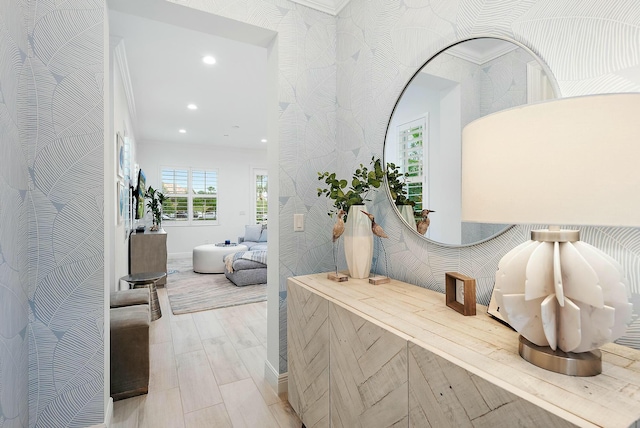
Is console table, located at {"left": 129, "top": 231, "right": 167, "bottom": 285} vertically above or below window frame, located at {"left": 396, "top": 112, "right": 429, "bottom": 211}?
below

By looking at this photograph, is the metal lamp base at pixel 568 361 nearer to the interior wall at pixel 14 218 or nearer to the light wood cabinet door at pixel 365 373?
the light wood cabinet door at pixel 365 373

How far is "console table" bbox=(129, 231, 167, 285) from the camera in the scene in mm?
4516

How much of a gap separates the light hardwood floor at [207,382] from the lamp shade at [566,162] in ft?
5.47

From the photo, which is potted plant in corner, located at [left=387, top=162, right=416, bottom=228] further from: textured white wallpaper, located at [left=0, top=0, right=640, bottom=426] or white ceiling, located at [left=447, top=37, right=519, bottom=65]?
white ceiling, located at [left=447, top=37, right=519, bottom=65]

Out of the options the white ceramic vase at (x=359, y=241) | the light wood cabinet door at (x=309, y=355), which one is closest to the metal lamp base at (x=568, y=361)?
the light wood cabinet door at (x=309, y=355)

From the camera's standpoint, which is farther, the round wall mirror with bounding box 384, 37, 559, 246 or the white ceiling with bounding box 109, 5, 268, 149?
the white ceiling with bounding box 109, 5, 268, 149

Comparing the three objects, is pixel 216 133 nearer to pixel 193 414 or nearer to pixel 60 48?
pixel 60 48

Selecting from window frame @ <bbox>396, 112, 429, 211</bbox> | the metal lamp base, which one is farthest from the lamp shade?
window frame @ <bbox>396, 112, 429, 211</bbox>

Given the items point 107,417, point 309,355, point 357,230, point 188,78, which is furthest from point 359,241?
point 188,78

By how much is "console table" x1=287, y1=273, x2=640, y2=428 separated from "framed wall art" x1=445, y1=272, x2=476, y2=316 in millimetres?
36

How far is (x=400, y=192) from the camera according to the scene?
169 cm

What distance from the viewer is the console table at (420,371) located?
2.12 feet

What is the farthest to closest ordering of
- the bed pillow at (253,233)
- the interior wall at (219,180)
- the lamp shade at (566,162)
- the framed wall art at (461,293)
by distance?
the interior wall at (219,180), the bed pillow at (253,233), the framed wall art at (461,293), the lamp shade at (566,162)

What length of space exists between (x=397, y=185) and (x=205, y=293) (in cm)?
356
